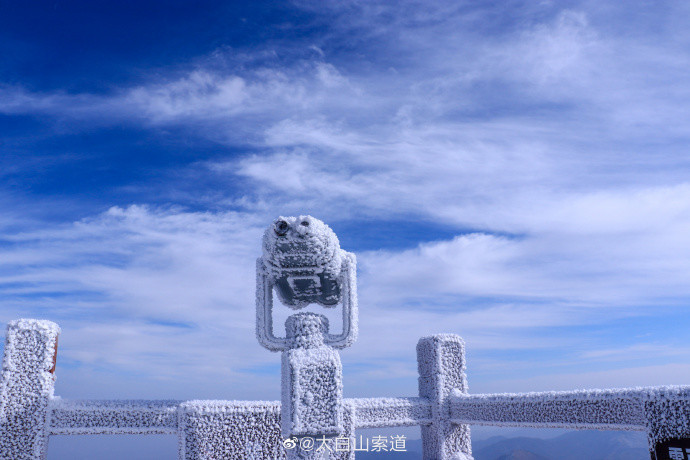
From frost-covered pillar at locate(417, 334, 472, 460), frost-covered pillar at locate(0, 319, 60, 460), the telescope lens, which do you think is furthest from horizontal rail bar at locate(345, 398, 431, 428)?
frost-covered pillar at locate(0, 319, 60, 460)

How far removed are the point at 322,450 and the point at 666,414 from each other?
4028mm

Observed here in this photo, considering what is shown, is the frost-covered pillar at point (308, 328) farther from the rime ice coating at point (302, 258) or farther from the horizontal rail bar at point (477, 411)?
the horizontal rail bar at point (477, 411)

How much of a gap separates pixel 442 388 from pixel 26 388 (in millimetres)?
7098

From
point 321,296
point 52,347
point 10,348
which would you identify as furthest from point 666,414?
point 10,348

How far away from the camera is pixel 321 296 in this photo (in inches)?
238

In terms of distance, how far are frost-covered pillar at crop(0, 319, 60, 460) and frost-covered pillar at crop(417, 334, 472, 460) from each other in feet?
21.6

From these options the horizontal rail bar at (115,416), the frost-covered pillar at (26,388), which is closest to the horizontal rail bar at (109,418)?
the horizontal rail bar at (115,416)

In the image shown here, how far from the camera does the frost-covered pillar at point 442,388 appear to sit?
9.31m

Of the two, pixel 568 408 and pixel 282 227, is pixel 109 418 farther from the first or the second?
pixel 568 408

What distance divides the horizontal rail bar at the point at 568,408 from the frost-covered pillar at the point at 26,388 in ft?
22.9

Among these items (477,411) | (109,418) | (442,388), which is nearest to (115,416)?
(109,418)

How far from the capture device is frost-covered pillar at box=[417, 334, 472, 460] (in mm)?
9312

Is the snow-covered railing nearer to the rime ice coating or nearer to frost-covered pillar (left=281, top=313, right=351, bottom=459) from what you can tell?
frost-covered pillar (left=281, top=313, right=351, bottom=459)

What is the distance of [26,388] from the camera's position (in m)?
7.37
